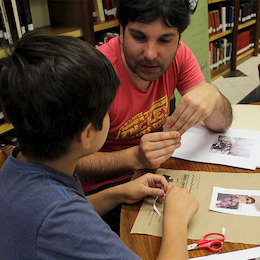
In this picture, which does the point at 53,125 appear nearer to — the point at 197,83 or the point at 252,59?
the point at 197,83

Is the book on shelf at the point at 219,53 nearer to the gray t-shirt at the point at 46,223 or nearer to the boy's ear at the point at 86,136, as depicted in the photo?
the boy's ear at the point at 86,136

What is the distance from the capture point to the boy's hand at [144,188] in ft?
2.86

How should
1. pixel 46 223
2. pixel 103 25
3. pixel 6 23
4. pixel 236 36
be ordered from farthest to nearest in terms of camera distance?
pixel 236 36
pixel 103 25
pixel 6 23
pixel 46 223

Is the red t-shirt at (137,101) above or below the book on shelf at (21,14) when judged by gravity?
below

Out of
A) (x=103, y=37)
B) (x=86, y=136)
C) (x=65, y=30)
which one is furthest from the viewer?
(x=103, y=37)

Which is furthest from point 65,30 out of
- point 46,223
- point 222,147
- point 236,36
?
point 236,36

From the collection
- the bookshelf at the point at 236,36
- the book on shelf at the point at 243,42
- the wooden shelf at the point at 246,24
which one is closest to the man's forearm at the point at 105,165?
the bookshelf at the point at 236,36

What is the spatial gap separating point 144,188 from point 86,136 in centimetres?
30

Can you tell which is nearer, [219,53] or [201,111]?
[201,111]

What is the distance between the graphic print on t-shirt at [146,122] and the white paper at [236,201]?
0.45 meters

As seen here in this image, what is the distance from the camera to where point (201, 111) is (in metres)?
1.11

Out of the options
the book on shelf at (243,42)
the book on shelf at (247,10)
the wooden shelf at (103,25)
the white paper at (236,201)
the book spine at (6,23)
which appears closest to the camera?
the white paper at (236,201)

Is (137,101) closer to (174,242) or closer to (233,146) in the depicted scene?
(233,146)

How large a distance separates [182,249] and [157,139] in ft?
1.38
